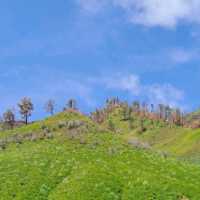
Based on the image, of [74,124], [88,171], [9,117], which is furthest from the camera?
[9,117]

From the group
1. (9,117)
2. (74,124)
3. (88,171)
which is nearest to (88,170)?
(88,171)

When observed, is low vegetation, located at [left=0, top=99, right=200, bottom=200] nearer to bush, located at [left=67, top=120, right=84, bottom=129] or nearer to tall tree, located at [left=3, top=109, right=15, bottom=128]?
bush, located at [left=67, top=120, right=84, bottom=129]

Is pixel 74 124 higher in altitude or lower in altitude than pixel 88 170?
higher

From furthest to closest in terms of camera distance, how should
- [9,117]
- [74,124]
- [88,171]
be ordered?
1. [9,117]
2. [74,124]
3. [88,171]

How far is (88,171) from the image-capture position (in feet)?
155

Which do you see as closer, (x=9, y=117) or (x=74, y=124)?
(x=74, y=124)

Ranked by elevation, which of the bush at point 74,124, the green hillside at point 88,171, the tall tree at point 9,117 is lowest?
the green hillside at point 88,171

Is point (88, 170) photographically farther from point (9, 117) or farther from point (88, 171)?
point (9, 117)

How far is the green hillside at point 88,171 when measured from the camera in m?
42.7

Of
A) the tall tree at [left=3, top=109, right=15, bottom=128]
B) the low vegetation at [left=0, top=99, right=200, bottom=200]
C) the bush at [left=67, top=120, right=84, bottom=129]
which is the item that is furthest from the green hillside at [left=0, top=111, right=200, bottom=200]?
the tall tree at [left=3, top=109, right=15, bottom=128]

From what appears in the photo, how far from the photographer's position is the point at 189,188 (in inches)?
1725

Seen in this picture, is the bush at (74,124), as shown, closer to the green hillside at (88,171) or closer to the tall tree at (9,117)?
the green hillside at (88,171)

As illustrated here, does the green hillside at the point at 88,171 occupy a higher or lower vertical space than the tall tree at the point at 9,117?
lower

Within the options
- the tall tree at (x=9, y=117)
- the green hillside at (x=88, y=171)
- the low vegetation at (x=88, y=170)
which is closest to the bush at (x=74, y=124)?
the low vegetation at (x=88, y=170)
